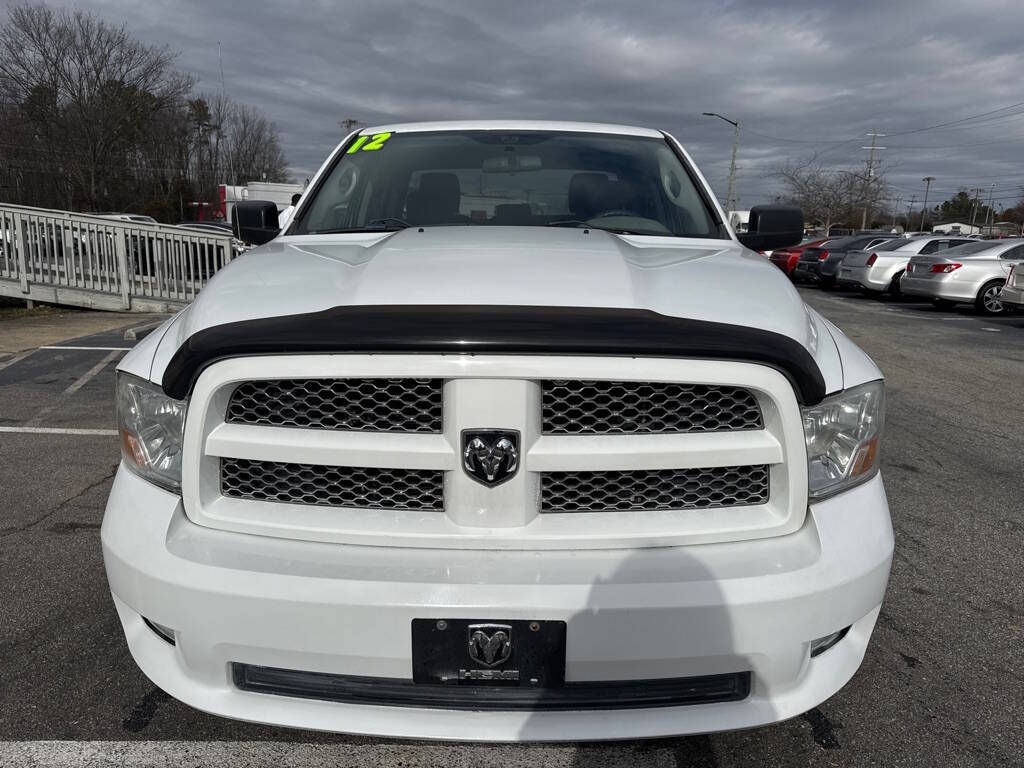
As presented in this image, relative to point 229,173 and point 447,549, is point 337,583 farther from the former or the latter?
point 229,173

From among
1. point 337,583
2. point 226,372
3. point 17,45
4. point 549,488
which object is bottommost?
point 337,583

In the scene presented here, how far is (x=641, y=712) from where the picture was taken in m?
1.64

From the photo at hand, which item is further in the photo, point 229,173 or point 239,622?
point 229,173

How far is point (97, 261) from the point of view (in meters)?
12.5

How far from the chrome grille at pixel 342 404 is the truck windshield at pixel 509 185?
4.71ft

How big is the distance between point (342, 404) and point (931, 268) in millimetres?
16424

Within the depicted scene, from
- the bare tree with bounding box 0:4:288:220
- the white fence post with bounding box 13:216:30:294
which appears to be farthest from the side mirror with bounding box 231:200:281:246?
the bare tree with bounding box 0:4:288:220

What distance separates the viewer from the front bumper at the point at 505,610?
1570 mm

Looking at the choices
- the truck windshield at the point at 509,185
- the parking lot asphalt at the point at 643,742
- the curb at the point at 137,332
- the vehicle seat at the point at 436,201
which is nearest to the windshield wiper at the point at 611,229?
the truck windshield at the point at 509,185

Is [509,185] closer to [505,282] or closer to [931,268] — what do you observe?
[505,282]

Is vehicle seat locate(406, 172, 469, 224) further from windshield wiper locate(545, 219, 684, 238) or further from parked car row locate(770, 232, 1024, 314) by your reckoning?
parked car row locate(770, 232, 1024, 314)

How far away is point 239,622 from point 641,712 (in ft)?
2.90

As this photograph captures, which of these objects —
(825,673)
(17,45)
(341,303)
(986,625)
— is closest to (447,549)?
(341,303)

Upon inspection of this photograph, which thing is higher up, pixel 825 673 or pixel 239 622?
pixel 239 622
